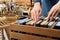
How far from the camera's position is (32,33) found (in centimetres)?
82

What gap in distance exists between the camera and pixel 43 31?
78 cm

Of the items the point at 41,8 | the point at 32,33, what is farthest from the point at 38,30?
the point at 41,8

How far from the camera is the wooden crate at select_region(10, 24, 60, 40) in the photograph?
0.76 metres

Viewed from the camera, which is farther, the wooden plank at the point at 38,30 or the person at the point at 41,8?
the person at the point at 41,8

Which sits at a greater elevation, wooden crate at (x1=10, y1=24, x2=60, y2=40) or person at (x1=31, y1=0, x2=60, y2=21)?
person at (x1=31, y1=0, x2=60, y2=21)

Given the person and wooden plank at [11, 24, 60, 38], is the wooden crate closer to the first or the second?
wooden plank at [11, 24, 60, 38]

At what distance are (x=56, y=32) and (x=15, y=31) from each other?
27 centimetres

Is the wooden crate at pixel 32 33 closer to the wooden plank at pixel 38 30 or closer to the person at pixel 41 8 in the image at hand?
the wooden plank at pixel 38 30

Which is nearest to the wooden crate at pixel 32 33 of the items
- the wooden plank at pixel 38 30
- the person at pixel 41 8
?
the wooden plank at pixel 38 30

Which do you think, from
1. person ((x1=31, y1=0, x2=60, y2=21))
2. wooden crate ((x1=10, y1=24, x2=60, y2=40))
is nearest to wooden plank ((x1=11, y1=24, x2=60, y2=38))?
wooden crate ((x1=10, y1=24, x2=60, y2=40))

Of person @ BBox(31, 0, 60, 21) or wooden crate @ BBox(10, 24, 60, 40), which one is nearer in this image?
wooden crate @ BBox(10, 24, 60, 40)

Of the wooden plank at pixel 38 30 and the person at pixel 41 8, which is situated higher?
the person at pixel 41 8

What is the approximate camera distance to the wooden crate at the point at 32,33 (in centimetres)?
76

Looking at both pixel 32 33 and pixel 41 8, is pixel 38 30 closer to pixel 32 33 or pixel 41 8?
pixel 32 33
